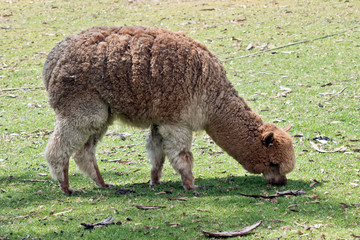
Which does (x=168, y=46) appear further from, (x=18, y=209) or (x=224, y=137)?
(x=18, y=209)

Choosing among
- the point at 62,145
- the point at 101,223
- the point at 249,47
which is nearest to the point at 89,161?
the point at 62,145

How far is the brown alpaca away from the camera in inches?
301

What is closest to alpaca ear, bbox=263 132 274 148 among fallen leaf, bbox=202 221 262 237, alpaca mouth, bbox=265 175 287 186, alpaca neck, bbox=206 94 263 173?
alpaca neck, bbox=206 94 263 173

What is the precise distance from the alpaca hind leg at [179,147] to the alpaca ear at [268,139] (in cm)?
117

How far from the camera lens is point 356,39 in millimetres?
16625

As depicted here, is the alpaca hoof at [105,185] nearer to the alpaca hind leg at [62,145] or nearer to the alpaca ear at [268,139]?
the alpaca hind leg at [62,145]

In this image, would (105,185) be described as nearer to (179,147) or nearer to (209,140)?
(179,147)

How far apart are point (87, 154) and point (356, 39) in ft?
37.7

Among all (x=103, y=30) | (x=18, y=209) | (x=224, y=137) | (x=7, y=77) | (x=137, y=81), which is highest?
(x=103, y=30)

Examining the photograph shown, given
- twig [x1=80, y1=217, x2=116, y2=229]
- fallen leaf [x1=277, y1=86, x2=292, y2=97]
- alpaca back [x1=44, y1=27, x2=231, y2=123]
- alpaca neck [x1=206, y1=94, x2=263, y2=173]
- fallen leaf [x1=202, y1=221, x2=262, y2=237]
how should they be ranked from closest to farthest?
fallen leaf [x1=202, y1=221, x2=262, y2=237] → twig [x1=80, y1=217, x2=116, y2=229] → alpaca back [x1=44, y1=27, x2=231, y2=123] → alpaca neck [x1=206, y1=94, x2=263, y2=173] → fallen leaf [x1=277, y1=86, x2=292, y2=97]

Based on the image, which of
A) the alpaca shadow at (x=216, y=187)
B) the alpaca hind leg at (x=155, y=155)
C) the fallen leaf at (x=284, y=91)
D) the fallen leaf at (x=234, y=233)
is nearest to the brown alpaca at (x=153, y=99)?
the alpaca shadow at (x=216, y=187)

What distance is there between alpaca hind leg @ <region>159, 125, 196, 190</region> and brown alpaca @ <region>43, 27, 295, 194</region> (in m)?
0.02

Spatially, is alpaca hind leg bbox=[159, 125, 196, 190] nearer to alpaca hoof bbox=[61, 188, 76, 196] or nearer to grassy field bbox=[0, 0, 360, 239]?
grassy field bbox=[0, 0, 360, 239]

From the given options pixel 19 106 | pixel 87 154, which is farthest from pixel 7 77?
pixel 87 154
